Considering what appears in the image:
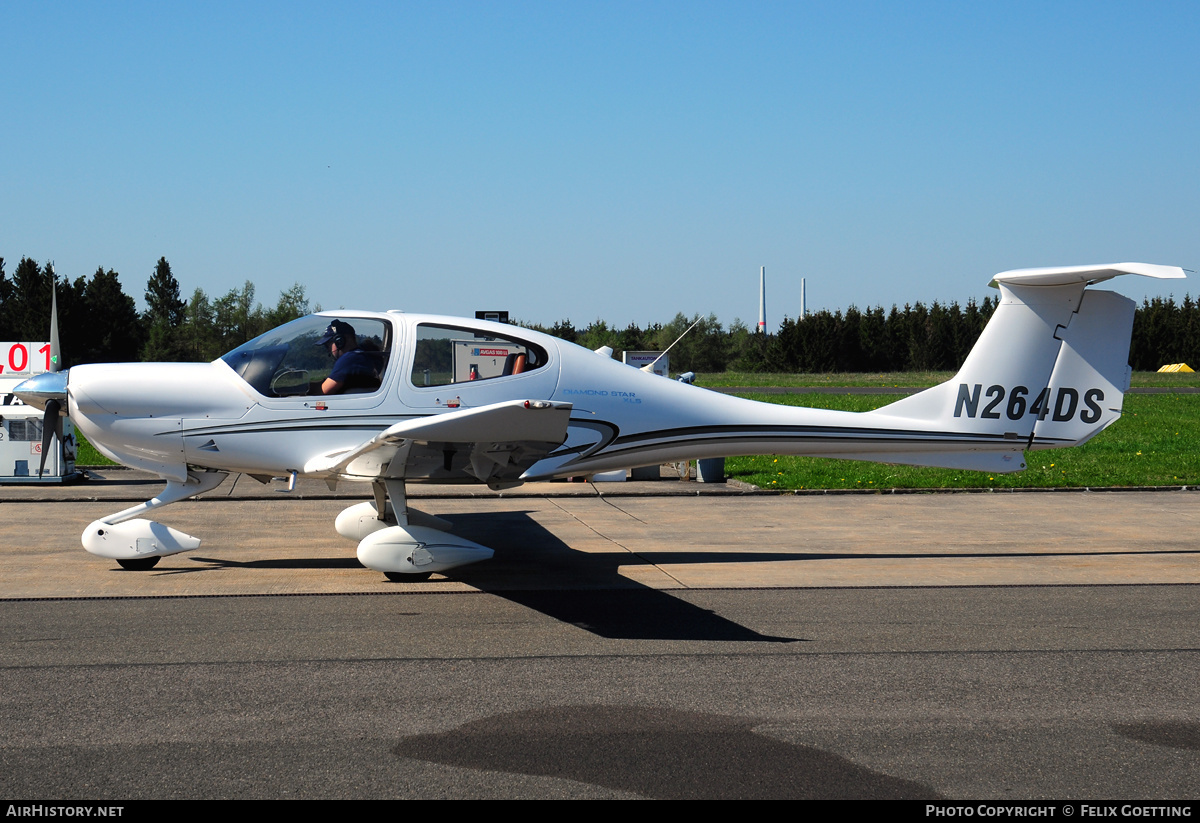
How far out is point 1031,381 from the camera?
9.58 metres

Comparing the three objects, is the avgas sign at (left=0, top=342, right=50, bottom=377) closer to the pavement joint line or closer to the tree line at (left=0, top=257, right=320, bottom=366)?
the pavement joint line

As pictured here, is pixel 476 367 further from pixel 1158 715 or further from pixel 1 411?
pixel 1 411

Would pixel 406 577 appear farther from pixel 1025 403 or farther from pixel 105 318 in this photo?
pixel 105 318

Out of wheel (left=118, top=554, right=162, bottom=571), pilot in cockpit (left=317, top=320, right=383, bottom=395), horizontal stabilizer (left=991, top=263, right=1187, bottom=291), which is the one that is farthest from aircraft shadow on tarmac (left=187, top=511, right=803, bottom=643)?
horizontal stabilizer (left=991, top=263, right=1187, bottom=291)

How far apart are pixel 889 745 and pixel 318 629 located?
13.0 feet

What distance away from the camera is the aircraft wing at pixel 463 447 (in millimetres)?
6773

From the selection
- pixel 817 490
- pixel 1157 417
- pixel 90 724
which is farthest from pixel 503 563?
pixel 1157 417

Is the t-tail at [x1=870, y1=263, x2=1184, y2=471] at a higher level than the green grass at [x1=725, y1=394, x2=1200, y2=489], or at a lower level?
higher

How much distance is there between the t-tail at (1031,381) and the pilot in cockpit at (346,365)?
510 centimetres

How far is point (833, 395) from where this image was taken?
3975 cm

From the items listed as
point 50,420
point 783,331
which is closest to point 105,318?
point 783,331

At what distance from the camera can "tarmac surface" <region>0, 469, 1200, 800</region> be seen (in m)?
4.12

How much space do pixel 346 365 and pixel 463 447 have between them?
1.62m

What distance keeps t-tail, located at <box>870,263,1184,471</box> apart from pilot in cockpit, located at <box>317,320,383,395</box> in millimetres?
5104
